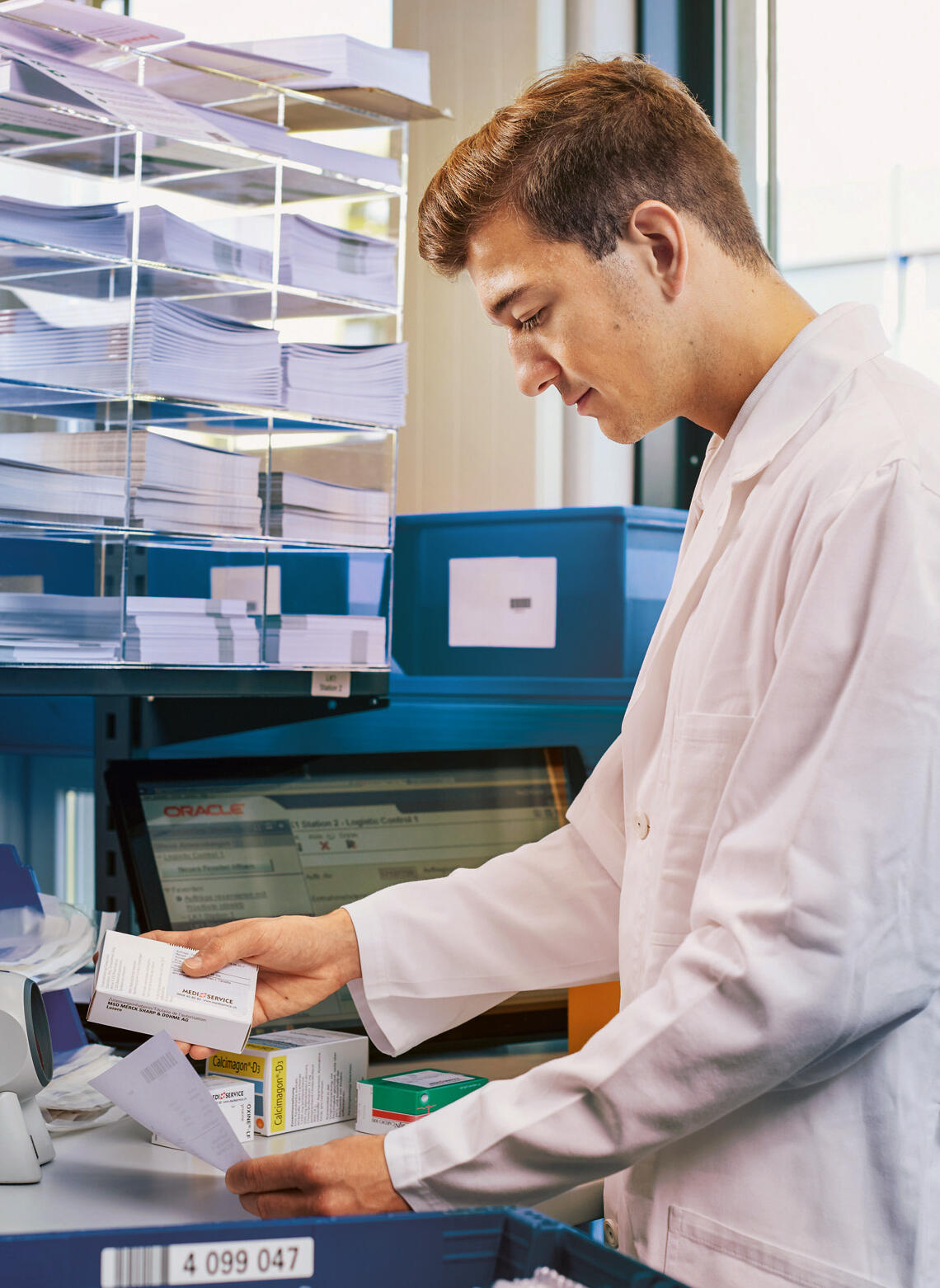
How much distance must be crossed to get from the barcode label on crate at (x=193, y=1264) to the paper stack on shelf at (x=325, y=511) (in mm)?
1008

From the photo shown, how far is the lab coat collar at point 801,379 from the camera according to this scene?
96 cm

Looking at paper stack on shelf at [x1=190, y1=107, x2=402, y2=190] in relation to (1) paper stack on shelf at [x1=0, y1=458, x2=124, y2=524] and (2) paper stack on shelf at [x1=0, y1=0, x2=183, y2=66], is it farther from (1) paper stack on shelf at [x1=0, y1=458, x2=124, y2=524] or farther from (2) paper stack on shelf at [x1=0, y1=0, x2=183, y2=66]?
(1) paper stack on shelf at [x1=0, y1=458, x2=124, y2=524]

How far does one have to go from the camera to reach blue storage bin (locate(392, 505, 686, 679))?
5.98 ft

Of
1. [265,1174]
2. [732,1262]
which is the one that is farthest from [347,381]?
[732,1262]

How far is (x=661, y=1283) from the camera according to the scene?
59cm

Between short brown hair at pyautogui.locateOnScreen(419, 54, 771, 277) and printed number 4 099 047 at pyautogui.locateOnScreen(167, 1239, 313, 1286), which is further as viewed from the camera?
short brown hair at pyautogui.locateOnScreen(419, 54, 771, 277)

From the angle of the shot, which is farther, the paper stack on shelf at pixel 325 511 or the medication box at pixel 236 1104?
the paper stack on shelf at pixel 325 511

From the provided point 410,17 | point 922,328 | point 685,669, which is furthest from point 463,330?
point 685,669

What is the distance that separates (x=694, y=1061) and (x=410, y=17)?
6.72 feet

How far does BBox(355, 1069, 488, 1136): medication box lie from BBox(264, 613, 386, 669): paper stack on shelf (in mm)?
505

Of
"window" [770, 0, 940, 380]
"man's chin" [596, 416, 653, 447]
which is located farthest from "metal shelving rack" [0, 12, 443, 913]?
"window" [770, 0, 940, 380]

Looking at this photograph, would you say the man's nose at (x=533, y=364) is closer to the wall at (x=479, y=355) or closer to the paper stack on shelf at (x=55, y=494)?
the paper stack on shelf at (x=55, y=494)

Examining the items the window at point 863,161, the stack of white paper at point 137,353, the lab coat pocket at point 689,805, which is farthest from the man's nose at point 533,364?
the window at point 863,161

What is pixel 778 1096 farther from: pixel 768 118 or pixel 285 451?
pixel 768 118
